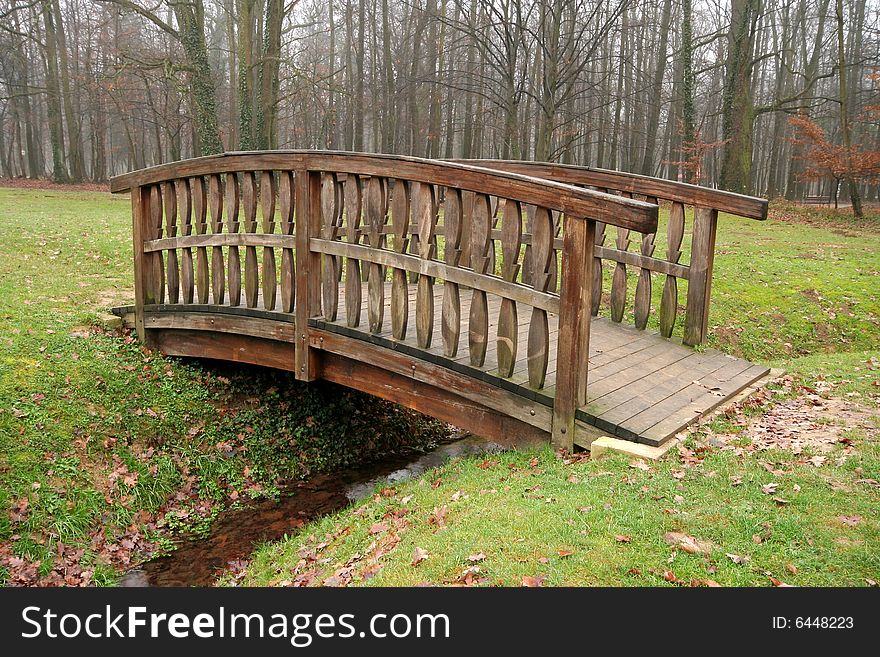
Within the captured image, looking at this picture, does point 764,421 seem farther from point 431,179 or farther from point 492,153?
point 492,153

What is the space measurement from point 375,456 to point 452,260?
3.35m

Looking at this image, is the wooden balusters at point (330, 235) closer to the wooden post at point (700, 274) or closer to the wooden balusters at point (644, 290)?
the wooden balusters at point (644, 290)

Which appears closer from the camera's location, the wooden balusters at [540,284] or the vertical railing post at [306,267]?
the wooden balusters at [540,284]

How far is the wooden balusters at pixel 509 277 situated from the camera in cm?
505

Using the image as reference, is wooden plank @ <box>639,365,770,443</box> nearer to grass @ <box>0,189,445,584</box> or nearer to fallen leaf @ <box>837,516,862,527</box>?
fallen leaf @ <box>837,516,862,527</box>

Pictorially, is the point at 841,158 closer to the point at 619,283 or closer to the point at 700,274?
the point at 619,283

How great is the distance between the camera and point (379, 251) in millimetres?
5883

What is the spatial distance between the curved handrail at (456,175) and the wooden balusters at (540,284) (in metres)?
0.16

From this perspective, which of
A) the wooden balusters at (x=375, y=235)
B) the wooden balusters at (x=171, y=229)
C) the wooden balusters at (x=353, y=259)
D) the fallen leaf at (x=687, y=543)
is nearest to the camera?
the fallen leaf at (x=687, y=543)

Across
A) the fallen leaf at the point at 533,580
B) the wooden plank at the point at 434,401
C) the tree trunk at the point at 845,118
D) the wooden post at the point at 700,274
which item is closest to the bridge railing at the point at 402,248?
the wooden plank at the point at 434,401

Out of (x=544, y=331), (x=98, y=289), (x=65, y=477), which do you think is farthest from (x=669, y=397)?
(x=98, y=289)

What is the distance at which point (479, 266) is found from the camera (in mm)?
5301

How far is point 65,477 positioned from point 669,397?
4649 millimetres

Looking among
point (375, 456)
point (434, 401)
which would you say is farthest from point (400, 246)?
point (375, 456)
